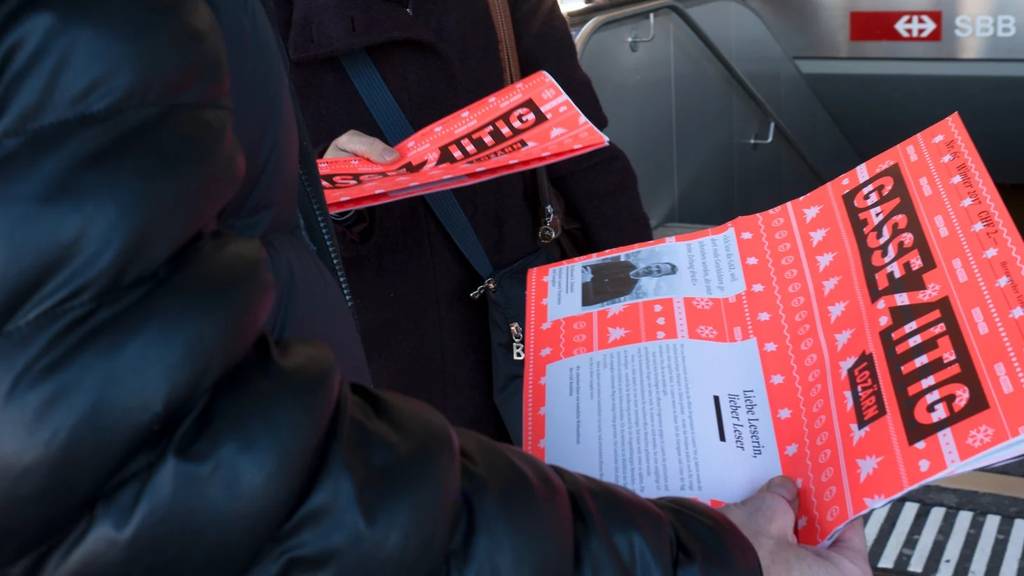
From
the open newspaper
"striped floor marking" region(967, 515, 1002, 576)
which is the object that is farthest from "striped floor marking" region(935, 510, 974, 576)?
the open newspaper

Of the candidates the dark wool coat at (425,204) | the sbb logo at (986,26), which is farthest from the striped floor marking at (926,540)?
the sbb logo at (986,26)

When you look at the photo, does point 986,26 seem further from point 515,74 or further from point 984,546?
point 515,74

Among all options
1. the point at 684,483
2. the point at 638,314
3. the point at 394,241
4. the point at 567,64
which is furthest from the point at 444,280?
the point at 684,483

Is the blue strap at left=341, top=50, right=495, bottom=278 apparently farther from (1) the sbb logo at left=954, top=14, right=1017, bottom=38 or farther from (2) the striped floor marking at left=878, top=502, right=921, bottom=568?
(1) the sbb logo at left=954, top=14, right=1017, bottom=38

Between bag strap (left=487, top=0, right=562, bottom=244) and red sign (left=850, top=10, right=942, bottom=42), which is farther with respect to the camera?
red sign (left=850, top=10, right=942, bottom=42)

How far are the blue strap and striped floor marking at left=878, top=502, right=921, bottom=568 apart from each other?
852mm

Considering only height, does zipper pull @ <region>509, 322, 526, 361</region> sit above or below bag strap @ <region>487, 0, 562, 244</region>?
below

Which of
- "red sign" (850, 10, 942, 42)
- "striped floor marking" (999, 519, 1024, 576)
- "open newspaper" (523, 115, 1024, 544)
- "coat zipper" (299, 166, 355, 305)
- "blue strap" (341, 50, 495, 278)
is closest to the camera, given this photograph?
"open newspaper" (523, 115, 1024, 544)

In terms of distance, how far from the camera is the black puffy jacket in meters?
0.50

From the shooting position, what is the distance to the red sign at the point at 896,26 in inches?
192

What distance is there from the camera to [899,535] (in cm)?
181

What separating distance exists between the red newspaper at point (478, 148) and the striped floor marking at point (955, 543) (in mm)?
983

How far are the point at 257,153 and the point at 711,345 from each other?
1.35 ft

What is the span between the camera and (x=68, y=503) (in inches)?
20.2
